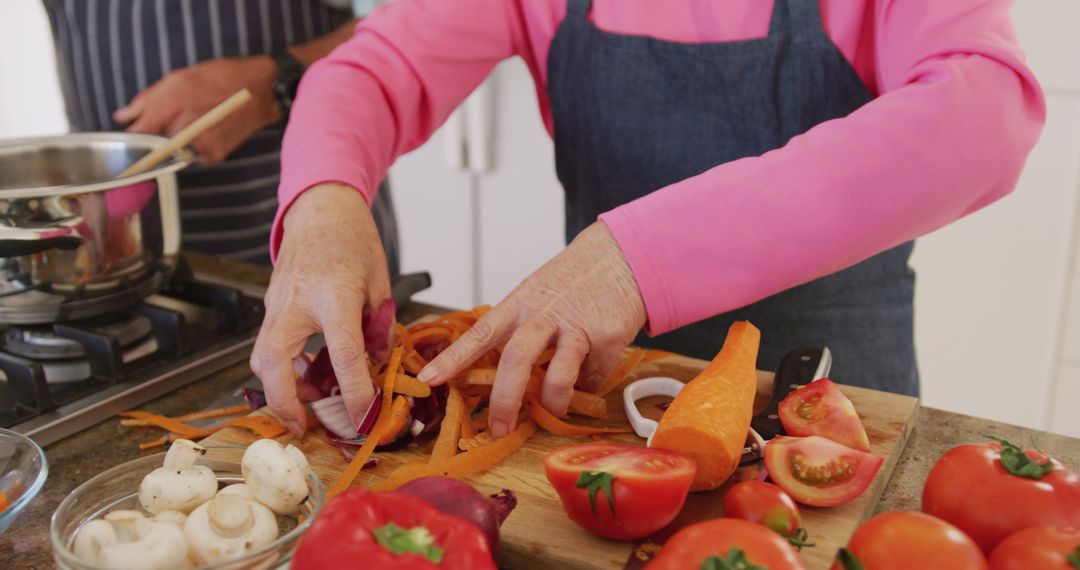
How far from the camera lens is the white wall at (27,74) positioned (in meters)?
3.55

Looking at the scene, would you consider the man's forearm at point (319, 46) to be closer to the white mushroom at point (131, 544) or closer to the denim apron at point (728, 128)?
the denim apron at point (728, 128)

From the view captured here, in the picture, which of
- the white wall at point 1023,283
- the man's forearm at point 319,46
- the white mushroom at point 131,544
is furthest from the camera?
the white wall at point 1023,283

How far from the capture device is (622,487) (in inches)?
29.6

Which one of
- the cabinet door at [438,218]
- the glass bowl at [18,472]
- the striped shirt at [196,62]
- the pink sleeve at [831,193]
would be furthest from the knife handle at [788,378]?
the cabinet door at [438,218]

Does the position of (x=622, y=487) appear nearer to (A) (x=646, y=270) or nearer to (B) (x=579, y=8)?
(A) (x=646, y=270)

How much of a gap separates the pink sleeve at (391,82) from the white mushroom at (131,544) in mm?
509

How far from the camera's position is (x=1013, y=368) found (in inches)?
86.8

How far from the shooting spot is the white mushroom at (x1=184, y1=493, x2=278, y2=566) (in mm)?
707

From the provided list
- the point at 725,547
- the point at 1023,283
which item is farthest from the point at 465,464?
the point at 1023,283

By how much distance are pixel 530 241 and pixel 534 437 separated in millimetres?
1916

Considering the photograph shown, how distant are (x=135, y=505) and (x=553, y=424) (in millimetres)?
405

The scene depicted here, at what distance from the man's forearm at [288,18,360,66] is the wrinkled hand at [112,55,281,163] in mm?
64

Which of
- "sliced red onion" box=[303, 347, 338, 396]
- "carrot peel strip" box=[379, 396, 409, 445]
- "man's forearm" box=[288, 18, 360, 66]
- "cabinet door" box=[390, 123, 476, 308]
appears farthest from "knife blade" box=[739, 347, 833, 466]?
"cabinet door" box=[390, 123, 476, 308]

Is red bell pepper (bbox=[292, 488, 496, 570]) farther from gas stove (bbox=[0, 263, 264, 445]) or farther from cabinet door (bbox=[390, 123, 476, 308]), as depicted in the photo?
cabinet door (bbox=[390, 123, 476, 308])
